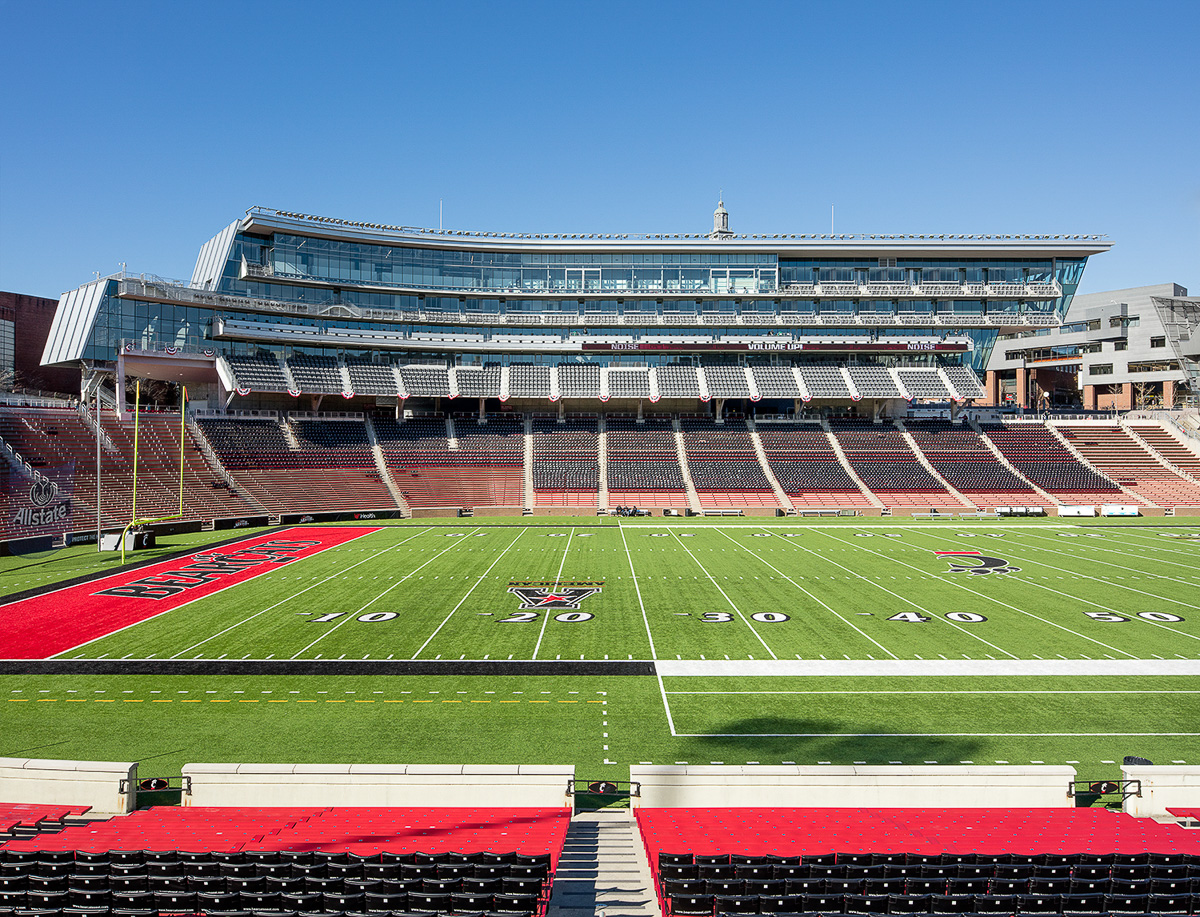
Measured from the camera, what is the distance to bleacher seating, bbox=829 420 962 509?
53531 millimetres

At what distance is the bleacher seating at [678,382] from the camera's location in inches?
2547

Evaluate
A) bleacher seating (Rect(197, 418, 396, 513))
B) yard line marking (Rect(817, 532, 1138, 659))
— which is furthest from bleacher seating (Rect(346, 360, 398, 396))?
yard line marking (Rect(817, 532, 1138, 659))

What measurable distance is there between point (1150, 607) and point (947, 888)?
20.6 m

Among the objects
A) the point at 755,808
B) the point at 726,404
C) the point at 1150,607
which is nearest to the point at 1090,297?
the point at 726,404

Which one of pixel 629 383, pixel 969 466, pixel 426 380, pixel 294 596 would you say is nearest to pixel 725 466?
pixel 629 383

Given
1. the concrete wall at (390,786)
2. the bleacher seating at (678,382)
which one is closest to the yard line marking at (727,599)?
the concrete wall at (390,786)

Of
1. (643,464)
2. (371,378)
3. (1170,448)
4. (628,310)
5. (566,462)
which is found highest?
(628,310)

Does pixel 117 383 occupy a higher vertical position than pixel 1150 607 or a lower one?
higher

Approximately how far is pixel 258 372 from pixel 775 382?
4187 cm

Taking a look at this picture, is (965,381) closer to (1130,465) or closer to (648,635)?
(1130,465)

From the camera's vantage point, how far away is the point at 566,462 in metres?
58.8

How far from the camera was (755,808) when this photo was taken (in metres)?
10.5

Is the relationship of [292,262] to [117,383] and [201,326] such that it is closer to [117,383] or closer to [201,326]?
[201,326]

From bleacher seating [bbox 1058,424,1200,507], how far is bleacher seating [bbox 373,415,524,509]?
141 feet
